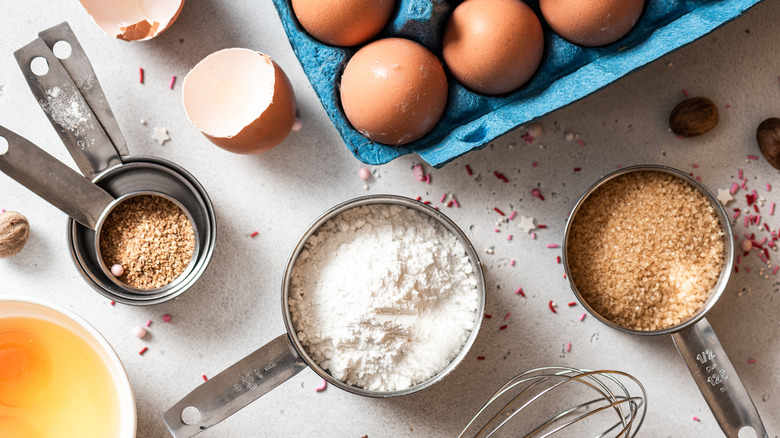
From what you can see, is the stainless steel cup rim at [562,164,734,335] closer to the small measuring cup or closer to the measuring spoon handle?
the small measuring cup

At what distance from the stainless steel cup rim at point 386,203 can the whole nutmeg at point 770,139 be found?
607 mm

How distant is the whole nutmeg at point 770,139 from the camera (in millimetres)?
1115

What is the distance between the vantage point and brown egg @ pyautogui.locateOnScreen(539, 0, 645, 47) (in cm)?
90

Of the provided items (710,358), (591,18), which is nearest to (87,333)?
(591,18)

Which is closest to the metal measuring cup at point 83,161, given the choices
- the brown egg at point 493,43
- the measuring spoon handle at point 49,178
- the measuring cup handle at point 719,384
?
the measuring spoon handle at point 49,178

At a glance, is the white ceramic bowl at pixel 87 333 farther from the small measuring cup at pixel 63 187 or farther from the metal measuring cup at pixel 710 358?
the metal measuring cup at pixel 710 358

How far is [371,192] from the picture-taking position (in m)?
1.14

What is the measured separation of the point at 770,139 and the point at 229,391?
1.08 meters

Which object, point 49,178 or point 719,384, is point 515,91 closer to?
point 719,384

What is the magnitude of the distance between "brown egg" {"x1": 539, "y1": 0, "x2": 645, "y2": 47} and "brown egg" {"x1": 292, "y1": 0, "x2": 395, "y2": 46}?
0.85 feet

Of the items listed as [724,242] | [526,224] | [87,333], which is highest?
[87,333]

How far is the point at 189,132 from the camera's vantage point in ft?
3.71

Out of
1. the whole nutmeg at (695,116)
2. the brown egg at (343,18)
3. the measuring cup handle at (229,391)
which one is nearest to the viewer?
the brown egg at (343,18)

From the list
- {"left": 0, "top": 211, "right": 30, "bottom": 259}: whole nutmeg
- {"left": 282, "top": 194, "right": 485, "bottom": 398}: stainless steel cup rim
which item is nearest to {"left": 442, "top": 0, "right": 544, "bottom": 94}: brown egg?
{"left": 282, "top": 194, "right": 485, "bottom": 398}: stainless steel cup rim
